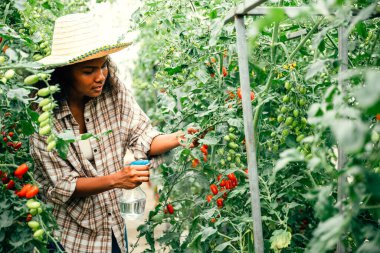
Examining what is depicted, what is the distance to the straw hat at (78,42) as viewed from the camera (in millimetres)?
1942

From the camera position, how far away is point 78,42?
1996 millimetres

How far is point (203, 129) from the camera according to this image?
1.76 m

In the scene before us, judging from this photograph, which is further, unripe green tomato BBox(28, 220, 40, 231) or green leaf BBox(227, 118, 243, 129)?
green leaf BBox(227, 118, 243, 129)

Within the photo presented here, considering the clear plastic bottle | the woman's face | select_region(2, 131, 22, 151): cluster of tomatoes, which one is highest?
the woman's face

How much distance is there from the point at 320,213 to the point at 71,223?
1.48 meters

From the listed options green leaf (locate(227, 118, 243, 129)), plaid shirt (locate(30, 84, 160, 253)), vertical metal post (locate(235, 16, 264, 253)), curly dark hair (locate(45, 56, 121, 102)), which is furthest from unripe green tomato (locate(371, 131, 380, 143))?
curly dark hair (locate(45, 56, 121, 102))

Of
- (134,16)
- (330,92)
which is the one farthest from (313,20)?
(134,16)

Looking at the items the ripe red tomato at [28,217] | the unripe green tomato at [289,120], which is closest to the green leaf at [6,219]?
the ripe red tomato at [28,217]

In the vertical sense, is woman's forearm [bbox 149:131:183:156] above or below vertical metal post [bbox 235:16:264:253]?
below

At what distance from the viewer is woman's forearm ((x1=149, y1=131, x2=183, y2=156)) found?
2.08 meters

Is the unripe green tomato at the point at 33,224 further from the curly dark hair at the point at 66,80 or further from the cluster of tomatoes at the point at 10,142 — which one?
the curly dark hair at the point at 66,80

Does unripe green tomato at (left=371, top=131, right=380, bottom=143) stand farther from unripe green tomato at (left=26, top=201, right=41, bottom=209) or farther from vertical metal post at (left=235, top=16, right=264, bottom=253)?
unripe green tomato at (left=26, top=201, right=41, bottom=209)

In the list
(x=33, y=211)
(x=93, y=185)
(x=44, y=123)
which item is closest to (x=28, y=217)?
(x=33, y=211)

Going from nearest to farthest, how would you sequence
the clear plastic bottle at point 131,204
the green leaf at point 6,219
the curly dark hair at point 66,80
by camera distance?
1. the green leaf at point 6,219
2. the curly dark hair at point 66,80
3. the clear plastic bottle at point 131,204
